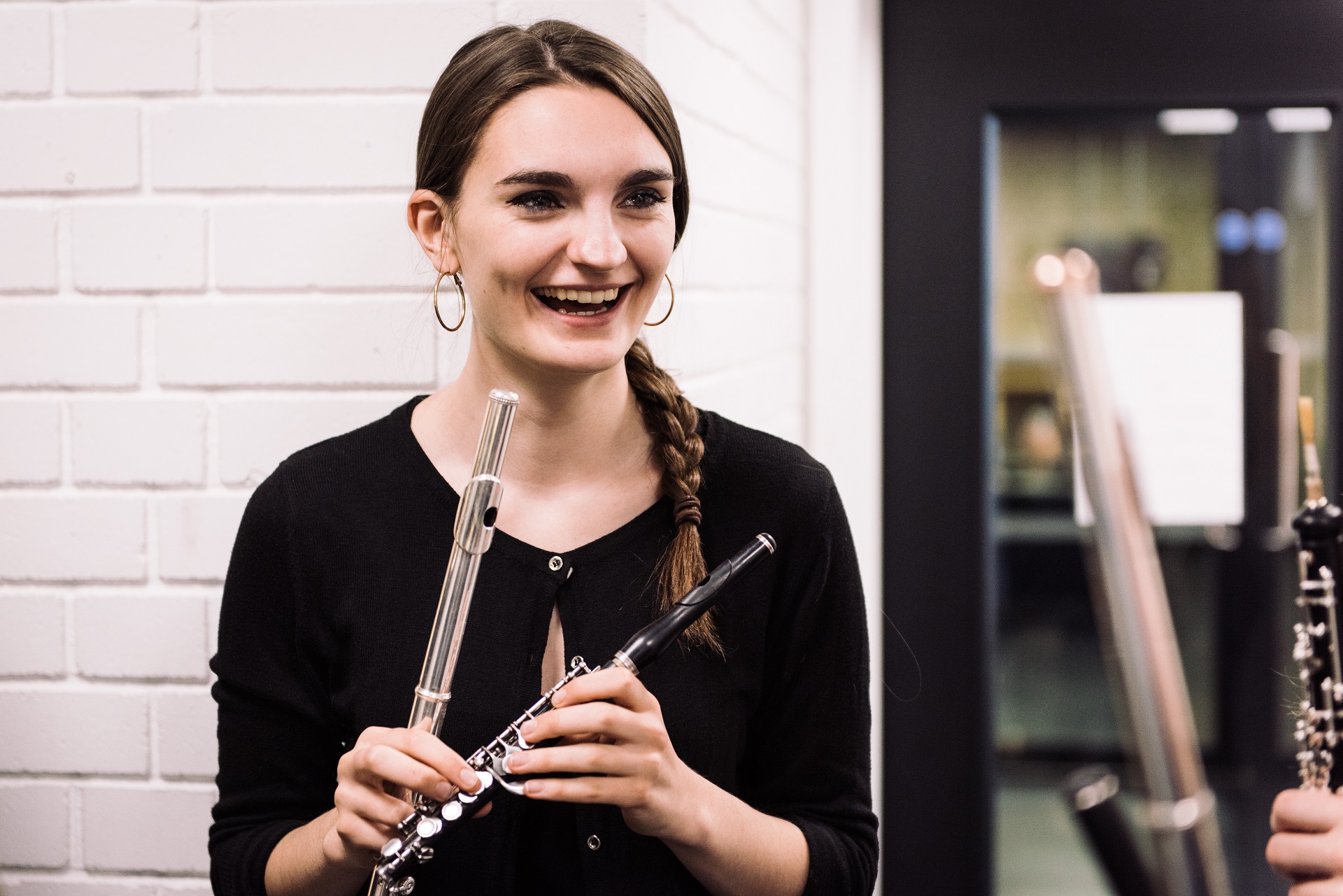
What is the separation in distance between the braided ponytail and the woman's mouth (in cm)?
17

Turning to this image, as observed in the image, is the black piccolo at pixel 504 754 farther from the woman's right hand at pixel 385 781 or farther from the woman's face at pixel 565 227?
the woman's face at pixel 565 227

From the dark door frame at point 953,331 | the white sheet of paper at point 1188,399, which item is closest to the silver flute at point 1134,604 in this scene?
the dark door frame at point 953,331

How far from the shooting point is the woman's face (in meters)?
1.00

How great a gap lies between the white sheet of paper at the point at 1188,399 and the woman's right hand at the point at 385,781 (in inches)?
66.4

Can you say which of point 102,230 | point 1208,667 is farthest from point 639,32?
point 1208,667

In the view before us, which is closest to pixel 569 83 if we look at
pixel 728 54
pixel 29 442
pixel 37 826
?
pixel 728 54

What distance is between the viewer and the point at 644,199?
41.2 inches

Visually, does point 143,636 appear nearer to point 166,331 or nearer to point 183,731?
point 183,731

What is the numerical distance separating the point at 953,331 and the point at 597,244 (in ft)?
3.44

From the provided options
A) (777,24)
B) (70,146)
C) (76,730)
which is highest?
(777,24)

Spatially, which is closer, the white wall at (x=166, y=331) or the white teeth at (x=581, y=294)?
the white teeth at (x=581, y=294)

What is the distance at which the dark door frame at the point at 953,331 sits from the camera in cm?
180

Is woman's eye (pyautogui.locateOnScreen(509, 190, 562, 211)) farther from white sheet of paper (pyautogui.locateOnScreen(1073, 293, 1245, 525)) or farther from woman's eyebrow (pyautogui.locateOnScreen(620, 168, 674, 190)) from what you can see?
white sheet of paper (pyautogui.locateOnScreen(1073, 293, 1245, 525))

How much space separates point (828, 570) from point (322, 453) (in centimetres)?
47
